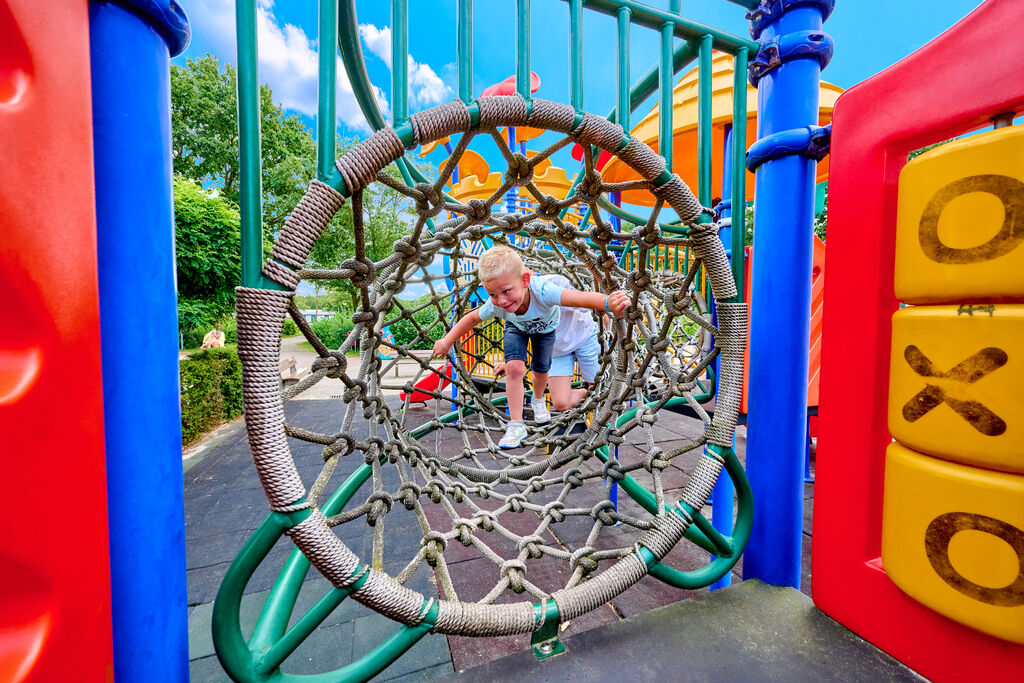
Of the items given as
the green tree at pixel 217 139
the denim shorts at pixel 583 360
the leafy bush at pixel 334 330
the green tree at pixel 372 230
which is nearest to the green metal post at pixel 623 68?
the denim shorts at pixel 583 360

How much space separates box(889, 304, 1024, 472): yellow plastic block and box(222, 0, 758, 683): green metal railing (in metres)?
0.27

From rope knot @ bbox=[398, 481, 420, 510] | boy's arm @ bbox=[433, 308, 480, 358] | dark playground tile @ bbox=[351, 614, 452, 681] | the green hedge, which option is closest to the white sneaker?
boy's arm @ bbox=[433, 308, 480, 358]

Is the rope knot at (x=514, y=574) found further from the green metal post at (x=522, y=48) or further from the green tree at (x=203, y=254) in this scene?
Result: the green tree at (x=203, y=254)

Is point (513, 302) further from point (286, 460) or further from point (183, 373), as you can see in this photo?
point (183, 373)

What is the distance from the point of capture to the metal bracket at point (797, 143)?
2.37ft

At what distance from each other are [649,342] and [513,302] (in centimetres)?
78

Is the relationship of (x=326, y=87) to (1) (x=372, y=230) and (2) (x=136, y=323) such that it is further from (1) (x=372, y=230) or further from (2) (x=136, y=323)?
(1) (x=372, y=230)

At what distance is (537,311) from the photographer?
1978 millimetres

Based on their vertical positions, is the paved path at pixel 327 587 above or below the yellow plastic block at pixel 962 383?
below

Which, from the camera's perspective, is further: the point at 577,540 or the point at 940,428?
the point at 577,540

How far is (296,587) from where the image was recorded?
605mm

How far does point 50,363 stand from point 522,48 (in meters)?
0.71

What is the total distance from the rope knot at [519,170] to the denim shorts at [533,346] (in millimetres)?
1410

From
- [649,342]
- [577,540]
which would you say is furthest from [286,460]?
[577,540]
